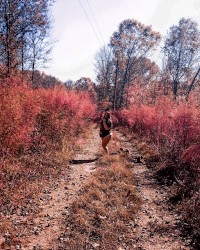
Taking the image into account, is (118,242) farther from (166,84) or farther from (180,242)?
(166,84)

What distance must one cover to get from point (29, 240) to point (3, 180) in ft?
7.75

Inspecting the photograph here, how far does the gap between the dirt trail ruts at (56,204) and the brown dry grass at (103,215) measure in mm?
232

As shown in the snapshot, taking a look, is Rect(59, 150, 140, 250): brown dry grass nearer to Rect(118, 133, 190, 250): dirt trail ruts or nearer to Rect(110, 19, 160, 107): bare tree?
Rect(118, 133, 190, 250): dirt trail ruts

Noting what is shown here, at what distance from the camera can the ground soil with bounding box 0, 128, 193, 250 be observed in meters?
4.85

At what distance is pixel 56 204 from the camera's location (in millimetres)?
6379

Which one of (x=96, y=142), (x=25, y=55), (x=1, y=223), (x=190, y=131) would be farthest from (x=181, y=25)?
(x=1, y=223)

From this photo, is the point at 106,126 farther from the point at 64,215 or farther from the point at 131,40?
the point at 131,40

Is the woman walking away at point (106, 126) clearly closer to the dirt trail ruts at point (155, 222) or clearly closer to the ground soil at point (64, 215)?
the ground soil at point (64, 215)

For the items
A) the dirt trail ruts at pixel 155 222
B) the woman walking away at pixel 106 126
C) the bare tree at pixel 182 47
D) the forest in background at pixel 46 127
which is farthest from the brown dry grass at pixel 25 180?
the bare tree at pixel 182 47

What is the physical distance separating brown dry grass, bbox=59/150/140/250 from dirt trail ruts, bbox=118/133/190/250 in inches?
8.7

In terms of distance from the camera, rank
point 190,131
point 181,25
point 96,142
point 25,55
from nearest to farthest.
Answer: point 190,131 < point 96,142 < point 25,55 < point 181,25

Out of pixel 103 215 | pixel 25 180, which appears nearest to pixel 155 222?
pixel 103 215

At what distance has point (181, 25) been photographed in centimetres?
2591

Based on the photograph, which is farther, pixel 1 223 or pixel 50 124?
pixel 50 124
